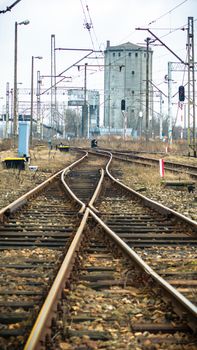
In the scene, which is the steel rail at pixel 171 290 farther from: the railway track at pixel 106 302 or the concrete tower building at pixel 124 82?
the concrete tower building at pixel 124 82

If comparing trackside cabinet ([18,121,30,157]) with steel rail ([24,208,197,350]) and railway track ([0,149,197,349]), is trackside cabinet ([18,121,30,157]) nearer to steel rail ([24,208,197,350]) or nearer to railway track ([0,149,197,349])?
railway track ([0,149,197,349])

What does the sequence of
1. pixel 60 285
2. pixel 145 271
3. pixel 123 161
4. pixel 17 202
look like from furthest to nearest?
pixel 123 161 → pixel 17 202 → pixel 145 271 → pixel 60 285

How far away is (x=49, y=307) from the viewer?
398 centimetres

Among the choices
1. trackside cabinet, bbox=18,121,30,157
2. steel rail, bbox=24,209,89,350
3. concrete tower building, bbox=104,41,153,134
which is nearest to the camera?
steel rail, bbox=24,209,89,350

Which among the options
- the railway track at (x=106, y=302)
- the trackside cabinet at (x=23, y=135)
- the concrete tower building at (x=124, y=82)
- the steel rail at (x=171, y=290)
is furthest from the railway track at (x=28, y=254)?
the concrete tower building at (x=124, y=82)

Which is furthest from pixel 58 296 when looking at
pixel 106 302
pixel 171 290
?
pixel 171 290

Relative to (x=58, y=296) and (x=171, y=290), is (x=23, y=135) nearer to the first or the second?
(x=58, y=296)

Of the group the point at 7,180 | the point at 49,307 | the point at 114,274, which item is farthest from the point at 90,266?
the point at 7,180

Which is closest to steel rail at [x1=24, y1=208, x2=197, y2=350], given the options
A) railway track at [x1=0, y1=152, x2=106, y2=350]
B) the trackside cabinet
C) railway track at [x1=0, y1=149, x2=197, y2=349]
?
railway track at [x1=0, y1=149, x2=197, y2=349]

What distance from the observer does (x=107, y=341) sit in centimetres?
371

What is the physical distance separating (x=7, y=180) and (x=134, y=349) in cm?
1324

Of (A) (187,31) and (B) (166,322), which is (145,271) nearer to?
(B) (166,322)

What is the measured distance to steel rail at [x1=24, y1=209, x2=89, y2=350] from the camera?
11.0ft

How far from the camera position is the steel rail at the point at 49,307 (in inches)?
132
